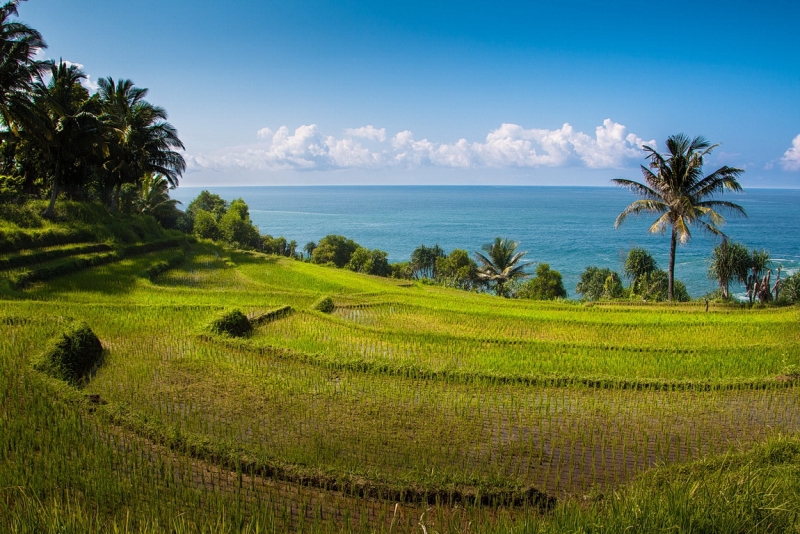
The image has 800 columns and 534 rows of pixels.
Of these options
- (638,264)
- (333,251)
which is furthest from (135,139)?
(638,264)

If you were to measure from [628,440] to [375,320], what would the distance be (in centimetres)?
737

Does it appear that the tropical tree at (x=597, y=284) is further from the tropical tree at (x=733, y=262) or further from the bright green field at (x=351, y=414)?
the bright green field at (x=351, y=414)

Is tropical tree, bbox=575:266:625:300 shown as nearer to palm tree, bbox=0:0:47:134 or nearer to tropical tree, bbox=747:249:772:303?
tropical tree, bbox=747:249:772:303

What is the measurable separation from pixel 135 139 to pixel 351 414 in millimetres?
24130

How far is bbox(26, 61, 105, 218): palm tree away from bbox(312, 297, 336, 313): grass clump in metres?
11.4

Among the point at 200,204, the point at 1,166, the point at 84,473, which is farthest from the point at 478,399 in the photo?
the point at 200,204

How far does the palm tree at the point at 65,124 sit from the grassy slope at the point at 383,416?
364 inches

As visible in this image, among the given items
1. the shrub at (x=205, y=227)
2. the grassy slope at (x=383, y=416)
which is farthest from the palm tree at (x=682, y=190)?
the shrub at (x=205, y=227)

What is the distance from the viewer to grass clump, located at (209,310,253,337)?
9.22 metres

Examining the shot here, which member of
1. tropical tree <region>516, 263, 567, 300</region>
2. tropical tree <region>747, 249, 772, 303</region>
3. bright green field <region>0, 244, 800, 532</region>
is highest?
tropical tree <region>747, 249, 772, 303</region>

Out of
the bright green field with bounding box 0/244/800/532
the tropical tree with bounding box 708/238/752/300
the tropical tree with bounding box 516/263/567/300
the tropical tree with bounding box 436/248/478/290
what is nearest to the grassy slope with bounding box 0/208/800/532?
the bright green field with bounding box 0/244/800/532

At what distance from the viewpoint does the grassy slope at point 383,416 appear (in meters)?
3.85

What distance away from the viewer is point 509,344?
9.80 metres

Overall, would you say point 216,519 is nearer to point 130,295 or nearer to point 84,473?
point 84,473
